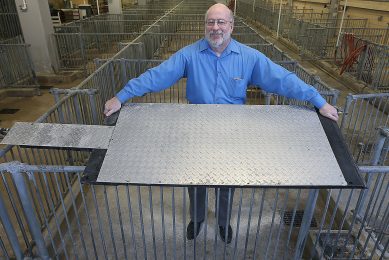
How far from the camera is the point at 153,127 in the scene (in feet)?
7.89

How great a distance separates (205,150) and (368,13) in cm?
1646

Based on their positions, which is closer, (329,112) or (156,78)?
(329,112)

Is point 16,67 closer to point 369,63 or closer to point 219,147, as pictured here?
point 219,147

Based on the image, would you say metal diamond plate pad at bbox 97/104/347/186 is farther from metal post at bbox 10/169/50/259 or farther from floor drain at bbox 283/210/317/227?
floor drain at bbox 283/210/317/227

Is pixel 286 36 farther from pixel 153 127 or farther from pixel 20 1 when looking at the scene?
pixel 153 127

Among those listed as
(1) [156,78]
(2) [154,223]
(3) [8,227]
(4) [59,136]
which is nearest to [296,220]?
(2) [154,223]

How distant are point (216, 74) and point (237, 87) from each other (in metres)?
0.24

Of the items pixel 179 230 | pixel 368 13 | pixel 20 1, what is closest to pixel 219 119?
pixel 179 230

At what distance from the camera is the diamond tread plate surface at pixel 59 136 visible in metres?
2.23

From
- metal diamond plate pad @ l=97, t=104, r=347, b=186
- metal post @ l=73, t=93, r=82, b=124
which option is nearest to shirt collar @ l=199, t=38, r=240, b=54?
metal diamond plate pad @ l=97, t=104, r=347, b=186

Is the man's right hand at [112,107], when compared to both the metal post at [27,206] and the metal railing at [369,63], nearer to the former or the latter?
the metal post at [27,206]

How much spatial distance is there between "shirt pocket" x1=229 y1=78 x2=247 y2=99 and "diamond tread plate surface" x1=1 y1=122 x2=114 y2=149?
122 cm

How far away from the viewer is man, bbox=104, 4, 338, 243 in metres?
2.63

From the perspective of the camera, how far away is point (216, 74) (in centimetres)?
284
